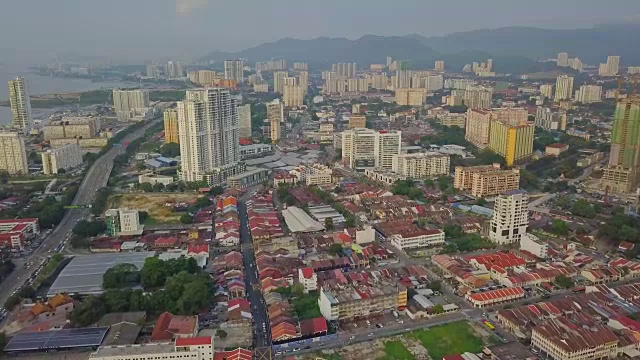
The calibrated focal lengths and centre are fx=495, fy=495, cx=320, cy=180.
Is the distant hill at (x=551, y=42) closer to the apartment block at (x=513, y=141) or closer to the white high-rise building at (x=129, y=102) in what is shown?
the apartment block at (x=513, y=141)

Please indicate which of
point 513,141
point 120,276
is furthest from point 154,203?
point 513,141

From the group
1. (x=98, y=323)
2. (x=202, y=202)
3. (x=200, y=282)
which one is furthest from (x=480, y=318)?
(x=202, y=202)

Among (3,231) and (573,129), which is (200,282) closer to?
(3,231)

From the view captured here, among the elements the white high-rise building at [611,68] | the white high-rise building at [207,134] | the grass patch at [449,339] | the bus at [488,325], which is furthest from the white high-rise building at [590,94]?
the grass patch at [449,339]

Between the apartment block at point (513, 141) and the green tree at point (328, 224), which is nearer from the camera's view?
the green tree at point (328, 224)

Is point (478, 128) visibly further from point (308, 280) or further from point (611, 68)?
point (611, 68)
